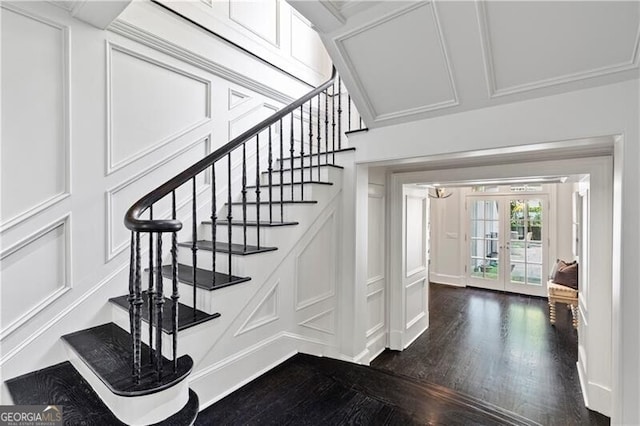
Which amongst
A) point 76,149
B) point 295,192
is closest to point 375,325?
point 295,192

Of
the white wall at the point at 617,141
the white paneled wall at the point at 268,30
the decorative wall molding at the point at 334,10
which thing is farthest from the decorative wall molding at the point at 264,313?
the white paneled wall at the point at 268,30

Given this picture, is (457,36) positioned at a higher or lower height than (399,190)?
higher

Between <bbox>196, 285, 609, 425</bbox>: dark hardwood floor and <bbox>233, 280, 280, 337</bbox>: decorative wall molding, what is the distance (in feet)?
1.16

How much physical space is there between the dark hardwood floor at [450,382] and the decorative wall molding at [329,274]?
41 cm

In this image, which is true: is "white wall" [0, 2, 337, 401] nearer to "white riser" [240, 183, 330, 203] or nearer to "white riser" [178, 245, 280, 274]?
"white riser" [178, 245, 280, 274]

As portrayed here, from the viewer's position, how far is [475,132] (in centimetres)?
189

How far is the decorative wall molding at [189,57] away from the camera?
2.00 m

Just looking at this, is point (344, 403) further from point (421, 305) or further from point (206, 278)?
point (421, 305)

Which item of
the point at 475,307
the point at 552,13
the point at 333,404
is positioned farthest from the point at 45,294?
the point at 475,307

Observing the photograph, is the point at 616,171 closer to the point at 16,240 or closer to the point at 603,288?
the point at 603,288

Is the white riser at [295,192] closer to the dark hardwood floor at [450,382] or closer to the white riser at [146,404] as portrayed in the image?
the dark hardwood floor at [450,382]

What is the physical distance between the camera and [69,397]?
1.40 meters

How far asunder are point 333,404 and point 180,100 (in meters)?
2.45

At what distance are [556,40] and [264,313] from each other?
2291 millimetres
